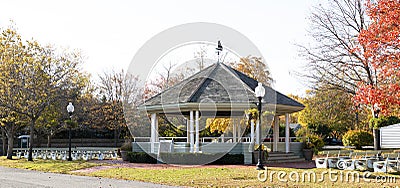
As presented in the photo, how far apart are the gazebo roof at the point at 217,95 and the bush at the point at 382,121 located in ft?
18.7

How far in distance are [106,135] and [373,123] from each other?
1137 inches

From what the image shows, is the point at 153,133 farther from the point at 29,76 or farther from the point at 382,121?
the point at 382,121

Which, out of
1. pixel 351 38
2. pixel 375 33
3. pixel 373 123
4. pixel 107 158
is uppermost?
pixel 351 38

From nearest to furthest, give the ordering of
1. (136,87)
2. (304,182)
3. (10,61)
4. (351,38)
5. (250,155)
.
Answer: (304,182), (250,155), (10,61), (351,38), (136,87)

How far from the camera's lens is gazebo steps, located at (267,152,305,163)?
25192 mm

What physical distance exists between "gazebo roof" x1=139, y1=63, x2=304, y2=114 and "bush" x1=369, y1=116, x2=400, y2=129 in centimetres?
571

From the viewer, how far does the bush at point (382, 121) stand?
98.4 feet

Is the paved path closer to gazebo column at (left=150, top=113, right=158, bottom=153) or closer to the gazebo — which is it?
the gazebo

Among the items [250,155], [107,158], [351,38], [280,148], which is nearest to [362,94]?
[250,155]

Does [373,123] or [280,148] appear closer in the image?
[280,148]

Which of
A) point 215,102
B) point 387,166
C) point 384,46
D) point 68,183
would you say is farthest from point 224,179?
point 215,102

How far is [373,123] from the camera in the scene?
30156 mm

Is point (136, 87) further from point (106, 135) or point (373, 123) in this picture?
point (373, 123)

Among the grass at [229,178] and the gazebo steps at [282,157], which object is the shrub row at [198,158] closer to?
the gazebo steps at [282,157]
